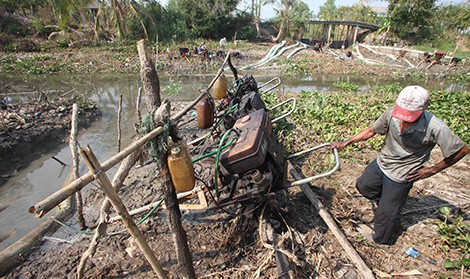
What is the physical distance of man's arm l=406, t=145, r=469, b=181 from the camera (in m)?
2.26

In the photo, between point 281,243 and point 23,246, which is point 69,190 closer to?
point 281,243

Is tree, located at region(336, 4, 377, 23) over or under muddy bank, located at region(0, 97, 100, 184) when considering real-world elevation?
over

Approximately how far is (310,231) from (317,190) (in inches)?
36.1

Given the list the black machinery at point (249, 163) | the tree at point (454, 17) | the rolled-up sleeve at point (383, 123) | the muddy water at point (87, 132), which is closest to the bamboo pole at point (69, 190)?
the black machinery at point (249, 163)

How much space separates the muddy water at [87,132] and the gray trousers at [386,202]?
5080 millimetres

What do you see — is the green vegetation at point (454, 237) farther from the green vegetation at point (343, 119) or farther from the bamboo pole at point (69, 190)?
the bamboo pole at point (69, 190)

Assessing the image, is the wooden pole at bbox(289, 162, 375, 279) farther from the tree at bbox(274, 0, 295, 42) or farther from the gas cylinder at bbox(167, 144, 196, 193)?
the tree at bbox(274, 0, 295, 42)

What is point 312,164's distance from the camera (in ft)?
14.7

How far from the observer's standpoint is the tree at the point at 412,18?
26000mm

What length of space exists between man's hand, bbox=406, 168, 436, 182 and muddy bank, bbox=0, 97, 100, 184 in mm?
7162

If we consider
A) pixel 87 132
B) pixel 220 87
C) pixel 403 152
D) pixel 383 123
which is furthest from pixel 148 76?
pixel 87 132

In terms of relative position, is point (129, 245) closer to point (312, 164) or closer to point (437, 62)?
point (312, 164)

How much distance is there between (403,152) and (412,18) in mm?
32776

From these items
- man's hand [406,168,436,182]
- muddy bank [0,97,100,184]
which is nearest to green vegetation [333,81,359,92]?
man's hand [406,168,436,182]
